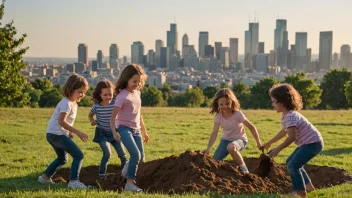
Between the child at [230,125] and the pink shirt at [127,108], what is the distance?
1437 millimetres

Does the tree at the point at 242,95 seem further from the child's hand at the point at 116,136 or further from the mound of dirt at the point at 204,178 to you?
the child's hand at the point at 116,136

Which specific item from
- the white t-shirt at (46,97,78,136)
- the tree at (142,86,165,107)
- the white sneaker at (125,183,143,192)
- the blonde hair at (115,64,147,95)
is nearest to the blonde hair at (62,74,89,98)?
the white t-shirt at (46,97,78,136)

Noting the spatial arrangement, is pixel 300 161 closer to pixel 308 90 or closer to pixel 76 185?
pixel 76 185

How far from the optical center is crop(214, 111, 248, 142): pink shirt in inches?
361

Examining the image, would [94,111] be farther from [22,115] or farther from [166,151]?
[22,115]

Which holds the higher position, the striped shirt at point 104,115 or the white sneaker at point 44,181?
the striped shirt at point 104,115

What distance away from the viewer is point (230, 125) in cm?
927

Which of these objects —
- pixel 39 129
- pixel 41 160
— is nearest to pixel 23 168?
pixel 41 160

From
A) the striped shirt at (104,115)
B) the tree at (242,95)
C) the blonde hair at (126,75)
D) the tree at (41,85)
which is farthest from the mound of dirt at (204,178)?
the tree at (41,85)

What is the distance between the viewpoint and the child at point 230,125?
9086 mm

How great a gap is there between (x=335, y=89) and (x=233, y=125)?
2688 inches

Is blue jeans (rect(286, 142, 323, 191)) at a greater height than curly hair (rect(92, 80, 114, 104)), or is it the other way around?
curly hair (rect(92, 80, 114, 104))

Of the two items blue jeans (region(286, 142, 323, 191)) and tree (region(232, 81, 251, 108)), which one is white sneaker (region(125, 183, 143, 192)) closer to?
blue jeans (region(286, 142, 323, 191))

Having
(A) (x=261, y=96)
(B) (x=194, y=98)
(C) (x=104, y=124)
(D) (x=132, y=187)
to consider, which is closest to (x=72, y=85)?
(C) (x=104, y=124)
